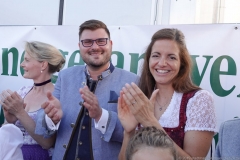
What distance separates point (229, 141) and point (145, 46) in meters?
1.40

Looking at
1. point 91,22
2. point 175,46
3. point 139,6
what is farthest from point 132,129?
point 139,6

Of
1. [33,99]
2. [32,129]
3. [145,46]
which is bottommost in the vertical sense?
[32,129]

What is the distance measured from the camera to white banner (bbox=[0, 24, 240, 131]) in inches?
94.5

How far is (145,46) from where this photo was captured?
110 inches

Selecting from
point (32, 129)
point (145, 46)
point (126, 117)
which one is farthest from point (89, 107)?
point (145, 46)

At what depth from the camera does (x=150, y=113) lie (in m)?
1.70

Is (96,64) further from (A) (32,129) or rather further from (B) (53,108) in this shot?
(A) (32,129)

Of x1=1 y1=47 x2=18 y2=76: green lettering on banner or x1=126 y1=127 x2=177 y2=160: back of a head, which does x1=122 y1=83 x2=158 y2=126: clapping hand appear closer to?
x1=126 y1=127 x2=177 y2=160: back of a head

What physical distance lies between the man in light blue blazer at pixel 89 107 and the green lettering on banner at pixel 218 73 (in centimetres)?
56

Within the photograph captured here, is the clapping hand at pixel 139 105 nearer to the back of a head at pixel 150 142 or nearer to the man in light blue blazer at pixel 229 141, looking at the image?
the man in light blue blazer at pixel 229 141

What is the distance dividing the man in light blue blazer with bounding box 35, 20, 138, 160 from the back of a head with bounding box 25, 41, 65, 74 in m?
0.36

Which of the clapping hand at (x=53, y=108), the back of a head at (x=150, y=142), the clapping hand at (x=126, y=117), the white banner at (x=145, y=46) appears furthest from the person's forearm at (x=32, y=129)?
the back of a head at (x=150, y=142)

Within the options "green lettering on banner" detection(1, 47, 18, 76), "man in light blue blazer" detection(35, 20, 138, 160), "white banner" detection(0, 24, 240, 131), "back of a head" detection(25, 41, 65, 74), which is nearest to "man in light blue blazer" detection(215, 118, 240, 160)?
"man in light blue blazer" detection(35, 20, 138, 160)

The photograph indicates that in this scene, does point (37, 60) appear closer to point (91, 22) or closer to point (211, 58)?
point (91, 22)
